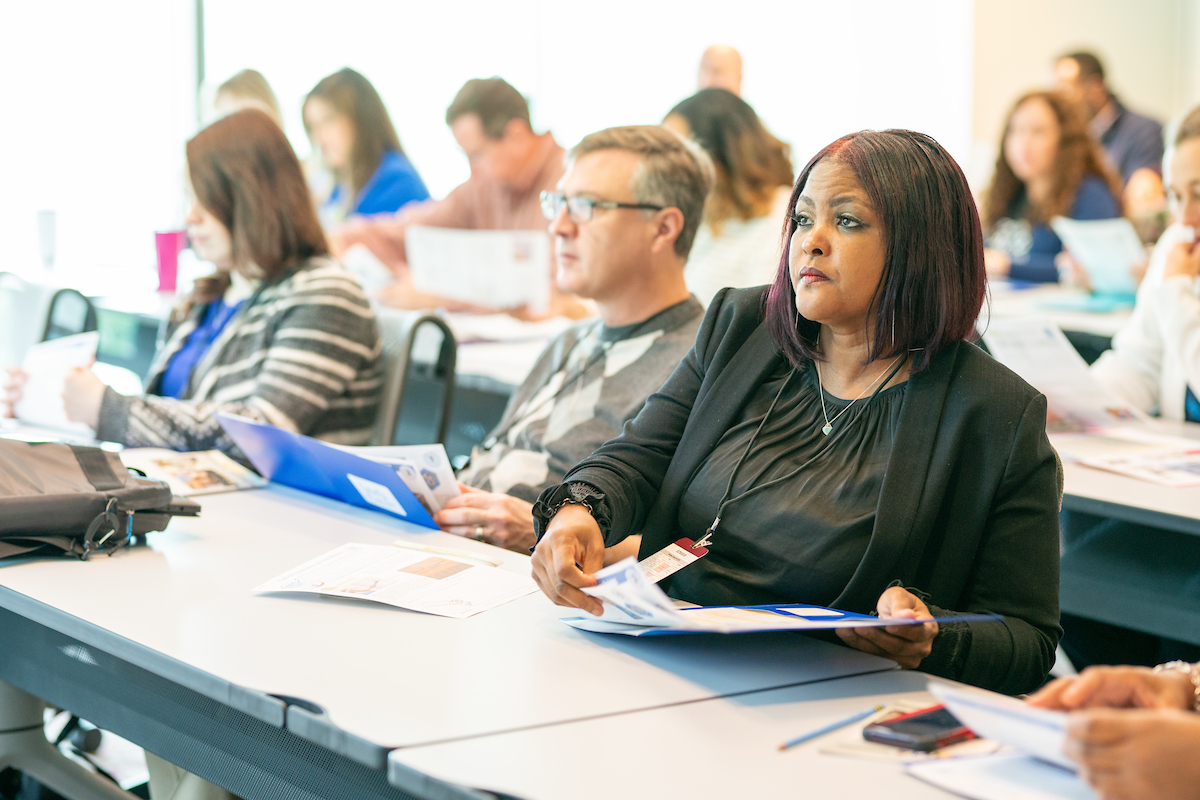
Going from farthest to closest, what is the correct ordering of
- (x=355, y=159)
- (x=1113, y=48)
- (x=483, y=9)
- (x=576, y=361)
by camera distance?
1. (x=1113, y=48)
2. (x=483, y=9)
3. (x=355, y=159)
4. (x=576, y=361)

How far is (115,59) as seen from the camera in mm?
5254

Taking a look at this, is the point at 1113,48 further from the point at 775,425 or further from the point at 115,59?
the point at 775,425

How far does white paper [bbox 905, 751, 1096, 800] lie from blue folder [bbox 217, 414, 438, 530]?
0.88 metres

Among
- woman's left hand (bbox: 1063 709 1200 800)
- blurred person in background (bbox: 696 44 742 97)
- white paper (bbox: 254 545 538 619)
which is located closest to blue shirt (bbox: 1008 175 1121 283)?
blurred person in background (bbox: 696 44 742 97)

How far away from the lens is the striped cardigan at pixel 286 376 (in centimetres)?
208

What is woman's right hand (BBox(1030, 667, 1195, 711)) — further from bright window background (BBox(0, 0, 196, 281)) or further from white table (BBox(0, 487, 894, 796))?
bright window background (BBox(0, 0, 196, 281))

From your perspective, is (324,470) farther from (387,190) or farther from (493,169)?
(387,190)

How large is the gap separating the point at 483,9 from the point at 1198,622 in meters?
5.29

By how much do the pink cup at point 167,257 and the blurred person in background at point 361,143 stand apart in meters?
0.62

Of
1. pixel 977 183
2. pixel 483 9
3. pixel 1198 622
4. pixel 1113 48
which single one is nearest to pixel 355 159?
pixel 483 9

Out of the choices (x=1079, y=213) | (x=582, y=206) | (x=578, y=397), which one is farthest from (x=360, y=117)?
(x=1079, y=213)

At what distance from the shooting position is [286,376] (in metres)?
2.12

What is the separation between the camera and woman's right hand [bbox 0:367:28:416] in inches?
86.3

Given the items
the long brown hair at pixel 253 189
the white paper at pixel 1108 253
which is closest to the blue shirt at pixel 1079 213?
the white paper at pixel 1108 253
